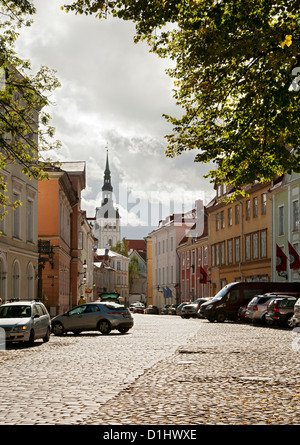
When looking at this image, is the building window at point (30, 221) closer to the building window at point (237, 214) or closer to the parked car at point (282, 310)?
the parked car at point (282, 310)

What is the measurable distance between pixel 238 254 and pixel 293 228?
1465 centimetres

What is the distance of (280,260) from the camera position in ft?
162

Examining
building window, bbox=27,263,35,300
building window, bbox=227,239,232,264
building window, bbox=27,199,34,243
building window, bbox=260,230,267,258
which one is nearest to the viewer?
building window, bbox=27,263,35,300

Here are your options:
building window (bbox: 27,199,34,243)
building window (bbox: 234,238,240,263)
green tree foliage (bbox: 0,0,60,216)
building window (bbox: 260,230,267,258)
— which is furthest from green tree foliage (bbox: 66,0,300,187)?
building window (bbox: 234,238,240,263)

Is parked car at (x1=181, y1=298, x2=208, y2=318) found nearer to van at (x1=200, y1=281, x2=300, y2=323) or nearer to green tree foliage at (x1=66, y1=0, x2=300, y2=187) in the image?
van at (x1=200, y1=281, x2=300, y2=323)

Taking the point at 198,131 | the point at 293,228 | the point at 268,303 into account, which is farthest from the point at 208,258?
the point at 198,131

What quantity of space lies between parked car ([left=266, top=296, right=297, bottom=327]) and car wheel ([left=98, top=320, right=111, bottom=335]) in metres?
7.73

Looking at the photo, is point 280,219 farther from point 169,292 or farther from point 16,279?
point 169,292

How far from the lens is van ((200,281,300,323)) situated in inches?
1673

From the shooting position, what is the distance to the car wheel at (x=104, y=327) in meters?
29.7

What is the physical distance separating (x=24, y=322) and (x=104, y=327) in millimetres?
7686

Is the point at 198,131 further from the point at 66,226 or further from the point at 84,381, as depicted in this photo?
the point at 66,226

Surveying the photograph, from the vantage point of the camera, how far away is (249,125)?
65.5 feet

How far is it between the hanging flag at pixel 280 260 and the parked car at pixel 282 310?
16.6 metres
